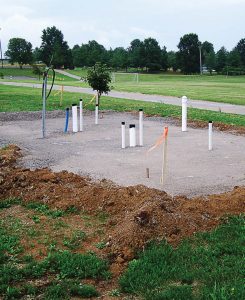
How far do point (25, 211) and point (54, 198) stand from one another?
0.55 m

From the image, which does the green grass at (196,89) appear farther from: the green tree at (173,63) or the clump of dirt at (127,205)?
the green tree at (173,63)

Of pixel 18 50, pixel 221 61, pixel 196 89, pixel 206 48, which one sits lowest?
pixel 196 89

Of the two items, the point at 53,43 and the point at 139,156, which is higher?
the point at 53,43

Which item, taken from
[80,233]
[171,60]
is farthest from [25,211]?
[171,60]

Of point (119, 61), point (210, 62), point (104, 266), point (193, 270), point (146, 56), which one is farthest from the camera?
point (146, 56)

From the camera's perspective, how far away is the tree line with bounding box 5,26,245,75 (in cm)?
9456

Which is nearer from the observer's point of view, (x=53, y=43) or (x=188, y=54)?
(x=188, y=54)

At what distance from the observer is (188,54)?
102375mm

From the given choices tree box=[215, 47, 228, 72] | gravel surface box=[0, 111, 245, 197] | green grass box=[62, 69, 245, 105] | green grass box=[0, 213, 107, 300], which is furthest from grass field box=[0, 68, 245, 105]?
tree box=[215, 47, 228, 72]

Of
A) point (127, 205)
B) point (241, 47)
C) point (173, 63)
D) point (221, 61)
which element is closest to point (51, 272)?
point (127, 205)

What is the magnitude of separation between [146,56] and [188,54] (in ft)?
28.7

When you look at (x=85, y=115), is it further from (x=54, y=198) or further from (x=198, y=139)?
(x=54, y=198)

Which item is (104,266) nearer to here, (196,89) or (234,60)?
(196,89)

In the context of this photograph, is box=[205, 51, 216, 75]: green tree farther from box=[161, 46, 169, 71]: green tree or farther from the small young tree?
the small young tree
